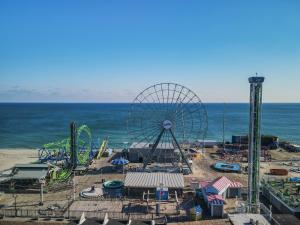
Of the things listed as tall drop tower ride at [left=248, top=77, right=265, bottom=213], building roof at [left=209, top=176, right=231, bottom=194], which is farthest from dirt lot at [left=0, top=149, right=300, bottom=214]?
tall drop tower ride at [left=248, top=77, right=265, bottom=213]

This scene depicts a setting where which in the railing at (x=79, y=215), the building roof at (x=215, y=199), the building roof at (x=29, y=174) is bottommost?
the railing at (x=79, y=215)

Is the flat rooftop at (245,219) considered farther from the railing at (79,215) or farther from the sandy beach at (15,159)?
the sandy beach at (15,159)

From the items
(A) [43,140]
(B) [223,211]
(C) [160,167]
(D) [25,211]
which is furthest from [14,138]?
(B) [223,211]

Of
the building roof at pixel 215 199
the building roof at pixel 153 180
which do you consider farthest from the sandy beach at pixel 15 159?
the building roof at pixel 215 199

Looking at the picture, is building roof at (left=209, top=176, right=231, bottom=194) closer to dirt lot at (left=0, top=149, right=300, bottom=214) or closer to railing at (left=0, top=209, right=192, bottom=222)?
dirt lot at (left=0, top=149, right=300, bottom=214)

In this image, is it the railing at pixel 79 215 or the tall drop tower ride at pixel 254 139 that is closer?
the railing at pixel 79 215
